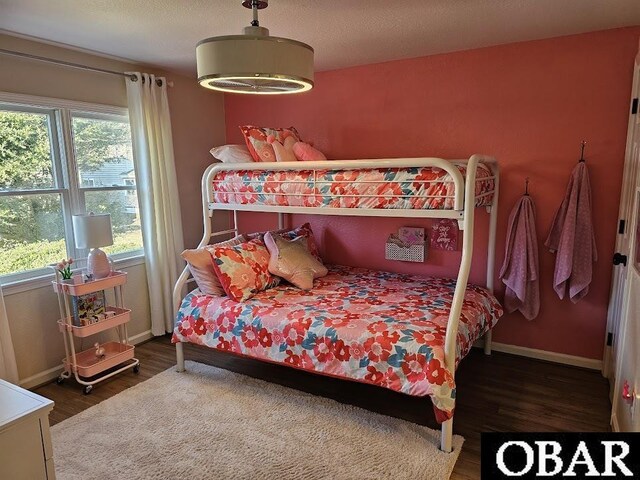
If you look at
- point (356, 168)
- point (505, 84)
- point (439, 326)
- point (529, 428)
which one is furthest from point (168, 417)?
point (505, 84)

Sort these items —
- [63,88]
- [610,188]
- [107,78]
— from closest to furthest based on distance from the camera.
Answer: [610,188]
[63,88]
[107,78]

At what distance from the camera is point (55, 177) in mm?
3172

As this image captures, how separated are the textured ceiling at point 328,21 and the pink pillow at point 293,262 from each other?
4.84ft

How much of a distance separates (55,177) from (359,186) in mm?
2217

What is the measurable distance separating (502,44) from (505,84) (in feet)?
0.92

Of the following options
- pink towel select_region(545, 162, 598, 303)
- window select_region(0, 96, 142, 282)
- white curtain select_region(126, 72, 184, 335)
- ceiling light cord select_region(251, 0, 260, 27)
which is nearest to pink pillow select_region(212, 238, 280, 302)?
white curtain select_region(126, 72, 184, 335)

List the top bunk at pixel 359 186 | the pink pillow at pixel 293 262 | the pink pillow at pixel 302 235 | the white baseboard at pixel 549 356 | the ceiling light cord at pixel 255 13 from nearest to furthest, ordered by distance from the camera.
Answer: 1. the ceiling light cord at pixel 255 13
2. the top bunk at pixel 359 186
3. the white baseboard at pixel 549 356
4. the pink pillow at pixel 293 262
5. the pink pillow at pixel 302 235

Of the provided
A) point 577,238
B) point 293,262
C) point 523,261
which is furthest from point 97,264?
point 577,238

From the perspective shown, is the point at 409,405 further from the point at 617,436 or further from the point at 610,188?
the point at 610,188

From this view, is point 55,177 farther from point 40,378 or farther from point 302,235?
point 302,235

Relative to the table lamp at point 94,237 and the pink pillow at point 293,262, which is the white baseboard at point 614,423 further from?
the table lamp at point 94,237

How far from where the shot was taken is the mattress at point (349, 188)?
2525mm

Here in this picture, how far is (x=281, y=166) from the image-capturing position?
296cm

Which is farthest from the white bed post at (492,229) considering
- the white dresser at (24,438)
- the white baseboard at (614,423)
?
the white dresser at (24,438)
